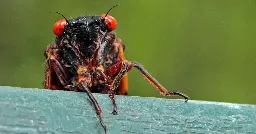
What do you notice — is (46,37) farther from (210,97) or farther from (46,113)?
(46,113)

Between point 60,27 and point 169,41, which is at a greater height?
point 169,41

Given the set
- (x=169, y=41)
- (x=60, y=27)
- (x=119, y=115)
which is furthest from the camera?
(x=169, y=41)

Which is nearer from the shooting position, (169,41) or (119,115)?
(119,115)

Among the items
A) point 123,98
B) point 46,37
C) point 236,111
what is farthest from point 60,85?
A: point 46,37

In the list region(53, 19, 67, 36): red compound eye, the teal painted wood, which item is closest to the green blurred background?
region(53, 19, 67, 36): red compound eye

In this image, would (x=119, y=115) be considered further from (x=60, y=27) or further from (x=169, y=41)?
(x=169, y=41)

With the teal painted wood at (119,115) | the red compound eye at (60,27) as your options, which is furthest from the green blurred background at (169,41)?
the teal painted wood at (119,115)

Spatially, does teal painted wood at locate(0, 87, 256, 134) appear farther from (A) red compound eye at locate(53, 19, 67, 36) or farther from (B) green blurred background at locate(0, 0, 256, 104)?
(B) green blurred background at locate(0, 0, 256, 104)

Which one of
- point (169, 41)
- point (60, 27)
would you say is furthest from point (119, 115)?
point (169, 41)
